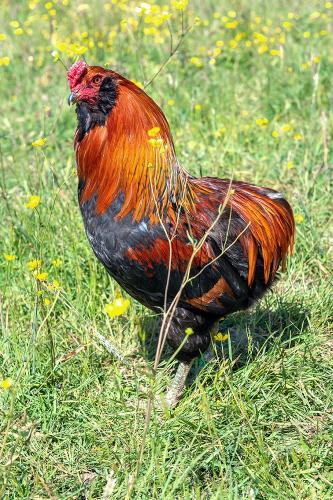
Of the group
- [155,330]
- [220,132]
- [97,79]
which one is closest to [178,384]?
[155,330]

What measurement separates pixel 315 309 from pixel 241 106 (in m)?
2.51

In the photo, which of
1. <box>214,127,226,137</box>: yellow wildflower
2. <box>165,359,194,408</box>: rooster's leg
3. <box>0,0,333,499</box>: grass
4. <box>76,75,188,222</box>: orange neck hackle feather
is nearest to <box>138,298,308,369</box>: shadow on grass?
<box>0,0,333,499</box>: grass

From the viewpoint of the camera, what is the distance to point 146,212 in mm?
3340

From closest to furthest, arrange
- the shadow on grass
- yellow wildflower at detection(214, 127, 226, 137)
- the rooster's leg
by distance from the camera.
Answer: the rooster's leg < the shadow on grass < yellow wildflower at detection(214, 127, 226, 137)

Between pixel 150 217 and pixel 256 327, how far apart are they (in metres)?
1.24

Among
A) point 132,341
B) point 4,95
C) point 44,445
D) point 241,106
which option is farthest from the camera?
point 4,95

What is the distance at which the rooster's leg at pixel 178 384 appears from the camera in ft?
12.1

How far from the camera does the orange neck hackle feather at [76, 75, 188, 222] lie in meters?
3.35

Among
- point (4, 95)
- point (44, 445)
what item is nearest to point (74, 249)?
point (44, 445)

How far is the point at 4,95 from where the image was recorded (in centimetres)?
688

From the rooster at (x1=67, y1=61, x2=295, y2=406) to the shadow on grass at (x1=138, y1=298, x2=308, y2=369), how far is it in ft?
1.76

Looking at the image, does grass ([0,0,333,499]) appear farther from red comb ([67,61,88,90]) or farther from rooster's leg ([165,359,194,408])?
red comb ([67,61,88,90])

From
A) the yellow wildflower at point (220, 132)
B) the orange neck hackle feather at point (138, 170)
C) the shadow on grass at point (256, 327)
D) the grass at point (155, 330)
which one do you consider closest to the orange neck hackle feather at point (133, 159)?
the orange neck hackle feather at point (138, 170)

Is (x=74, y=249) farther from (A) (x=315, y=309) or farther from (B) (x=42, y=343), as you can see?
(A) (x=315, y=309)
